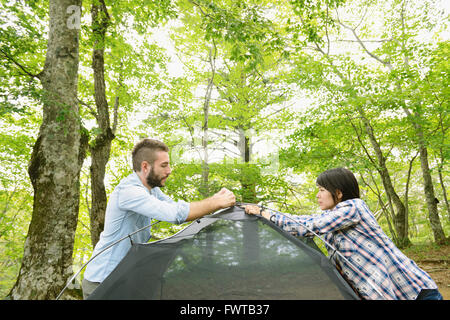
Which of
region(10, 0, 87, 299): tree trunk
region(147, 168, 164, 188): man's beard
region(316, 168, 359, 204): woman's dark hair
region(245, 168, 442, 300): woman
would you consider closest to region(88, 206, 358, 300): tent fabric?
region(245, 168, 442, 300): woman

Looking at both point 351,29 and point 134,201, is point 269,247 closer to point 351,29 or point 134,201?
point 134,201

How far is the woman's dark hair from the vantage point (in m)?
1.83

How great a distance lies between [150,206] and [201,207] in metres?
0.34

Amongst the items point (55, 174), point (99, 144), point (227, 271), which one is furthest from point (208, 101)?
point (227, 271)

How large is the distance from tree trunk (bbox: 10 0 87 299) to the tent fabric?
74.4 inches

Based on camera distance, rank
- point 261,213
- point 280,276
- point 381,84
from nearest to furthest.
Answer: point 280,276
point 261,213
point 381,84

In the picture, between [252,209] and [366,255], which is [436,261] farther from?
[252,209]

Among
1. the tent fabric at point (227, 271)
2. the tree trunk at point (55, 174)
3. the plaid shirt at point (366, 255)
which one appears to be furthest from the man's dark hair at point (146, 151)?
the tree trunk at point (55, 174)

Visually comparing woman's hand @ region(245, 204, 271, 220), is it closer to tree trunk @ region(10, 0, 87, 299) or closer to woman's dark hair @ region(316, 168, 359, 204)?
woman's dark hair @ region(316, 168, 359, 204)

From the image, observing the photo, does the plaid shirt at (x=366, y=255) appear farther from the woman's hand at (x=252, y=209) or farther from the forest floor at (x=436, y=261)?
the forest floor at (x=436, y=261)

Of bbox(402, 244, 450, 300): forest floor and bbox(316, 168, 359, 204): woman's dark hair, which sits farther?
bbox(402, 244, 450, 300): forest floor

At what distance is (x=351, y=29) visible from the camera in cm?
877

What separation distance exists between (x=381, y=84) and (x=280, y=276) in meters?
6.28
